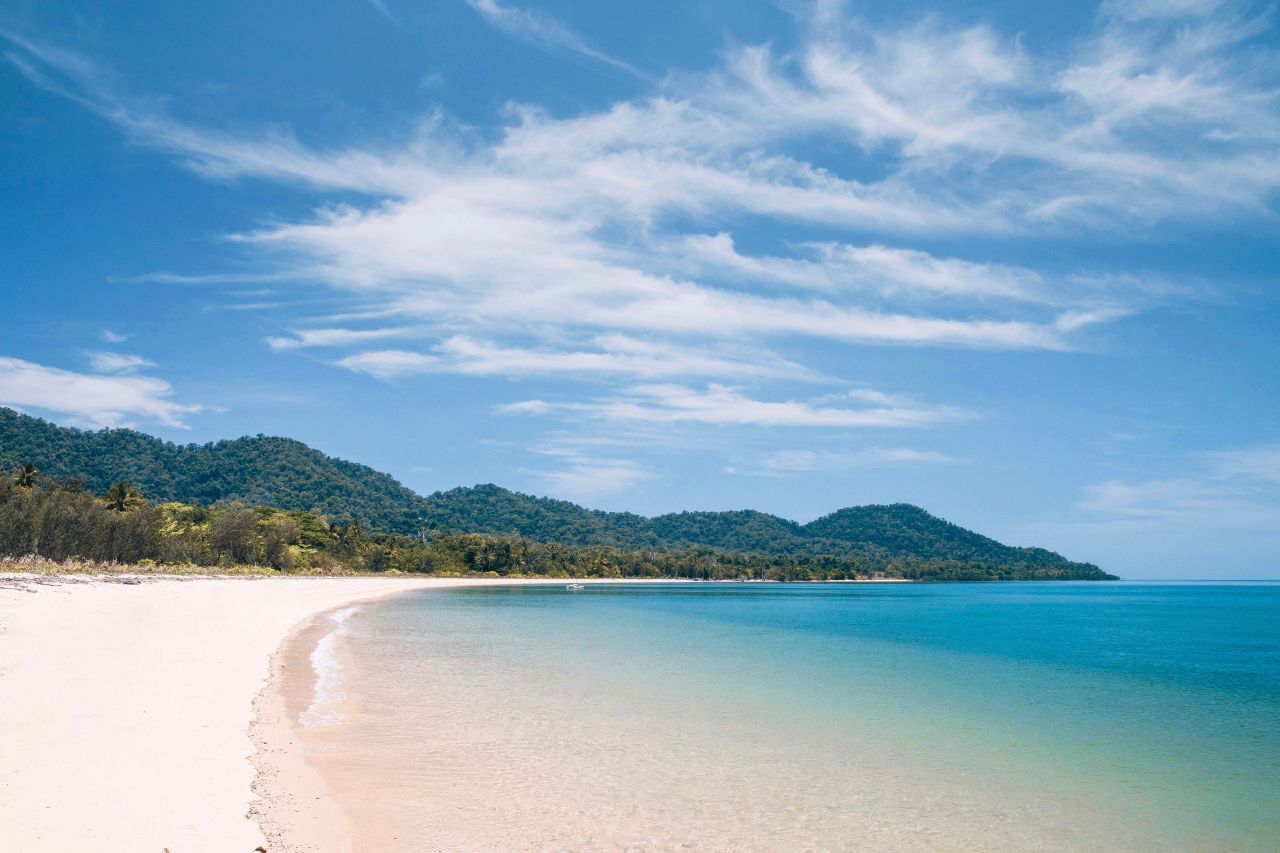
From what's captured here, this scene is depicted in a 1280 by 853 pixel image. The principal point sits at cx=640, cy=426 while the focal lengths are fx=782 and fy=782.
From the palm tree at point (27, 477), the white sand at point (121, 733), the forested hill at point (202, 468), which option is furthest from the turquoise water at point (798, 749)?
the forested hill at point (202, 468)

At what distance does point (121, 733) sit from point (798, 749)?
33.7 ft

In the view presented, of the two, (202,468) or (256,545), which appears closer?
(256,545)

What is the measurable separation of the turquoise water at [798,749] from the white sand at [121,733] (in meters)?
A: 1.71

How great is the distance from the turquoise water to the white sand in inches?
67.5

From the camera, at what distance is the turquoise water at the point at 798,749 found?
31.3 feet

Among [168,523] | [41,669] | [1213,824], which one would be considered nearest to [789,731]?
[1213,824]

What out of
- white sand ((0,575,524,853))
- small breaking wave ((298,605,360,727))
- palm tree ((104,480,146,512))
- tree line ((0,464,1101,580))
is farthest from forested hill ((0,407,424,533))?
white sand ((0,575,524,853))

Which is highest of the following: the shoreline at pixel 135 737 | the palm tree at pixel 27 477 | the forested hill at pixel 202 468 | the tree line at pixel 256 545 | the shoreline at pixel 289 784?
the forested hill at pixel 202 468

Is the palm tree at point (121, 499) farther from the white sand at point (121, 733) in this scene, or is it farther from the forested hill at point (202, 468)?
the forested hill at point (202, 468)

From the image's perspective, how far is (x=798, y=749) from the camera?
45.1ft

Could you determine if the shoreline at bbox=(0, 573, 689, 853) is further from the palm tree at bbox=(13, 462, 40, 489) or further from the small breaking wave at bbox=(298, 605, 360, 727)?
the palm tree at bbox=(13, 462, 40, 489)

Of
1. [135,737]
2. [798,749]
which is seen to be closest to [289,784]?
[135,737]

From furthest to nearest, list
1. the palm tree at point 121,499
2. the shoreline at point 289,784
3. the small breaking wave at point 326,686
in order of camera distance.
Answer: the palm tree at point 121,499 < the small breaking wave at point 326,686 < the shoreline at point 289,784

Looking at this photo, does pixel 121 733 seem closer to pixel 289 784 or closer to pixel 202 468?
pixel 289 784
